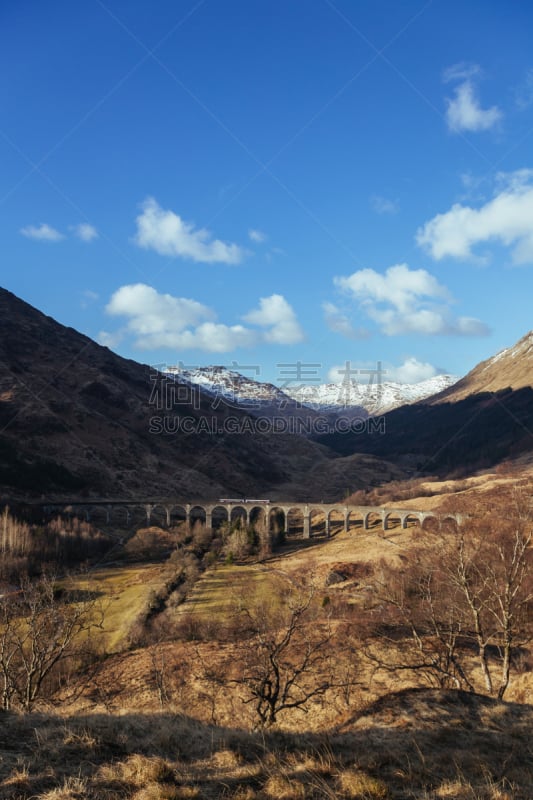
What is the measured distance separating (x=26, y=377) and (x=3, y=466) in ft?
223

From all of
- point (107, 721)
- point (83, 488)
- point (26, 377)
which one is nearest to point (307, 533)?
point (83, 488)

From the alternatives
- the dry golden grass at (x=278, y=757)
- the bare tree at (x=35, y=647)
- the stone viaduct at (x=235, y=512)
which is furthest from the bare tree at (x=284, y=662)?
the stone viaduct at (x=235, y=512)

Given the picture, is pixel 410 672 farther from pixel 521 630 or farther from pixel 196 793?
pixel 196 793

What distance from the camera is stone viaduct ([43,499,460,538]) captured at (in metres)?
120

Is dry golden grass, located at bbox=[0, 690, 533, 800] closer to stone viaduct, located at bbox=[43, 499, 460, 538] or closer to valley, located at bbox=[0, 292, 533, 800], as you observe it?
valley, located at bbox=[0, 292, 533, 800]

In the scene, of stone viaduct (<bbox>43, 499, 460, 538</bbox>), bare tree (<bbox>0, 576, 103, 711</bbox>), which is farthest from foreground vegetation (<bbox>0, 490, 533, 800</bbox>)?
stone viaduct (<bbox>43, 499, 460, 538</bbox>)

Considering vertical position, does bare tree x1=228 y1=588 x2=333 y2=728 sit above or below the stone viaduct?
above

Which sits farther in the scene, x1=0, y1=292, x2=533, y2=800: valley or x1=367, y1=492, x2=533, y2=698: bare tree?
x1=367, y1=492, x2=533, y2=698: bare tree

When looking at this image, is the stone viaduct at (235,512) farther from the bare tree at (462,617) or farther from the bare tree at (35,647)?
the bare tree at (35,647)

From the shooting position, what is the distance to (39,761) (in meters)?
10.8

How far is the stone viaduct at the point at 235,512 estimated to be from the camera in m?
120

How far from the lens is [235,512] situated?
14112 cm

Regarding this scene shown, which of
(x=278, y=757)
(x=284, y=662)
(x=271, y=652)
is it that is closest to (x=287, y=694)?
(x=284, y=662)

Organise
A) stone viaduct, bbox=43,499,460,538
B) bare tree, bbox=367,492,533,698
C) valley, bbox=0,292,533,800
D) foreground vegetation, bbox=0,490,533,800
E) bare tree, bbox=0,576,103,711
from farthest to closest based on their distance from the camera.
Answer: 1. stone viaduct, bbox=43,499,460,538
2. bare tree, bbox=0,576,103,711
3. bare tree, bbox=367,492,533,698
4. valley, bbox=0,292,533,800
5. foreground vegetation, bbox=0,490,533,800
